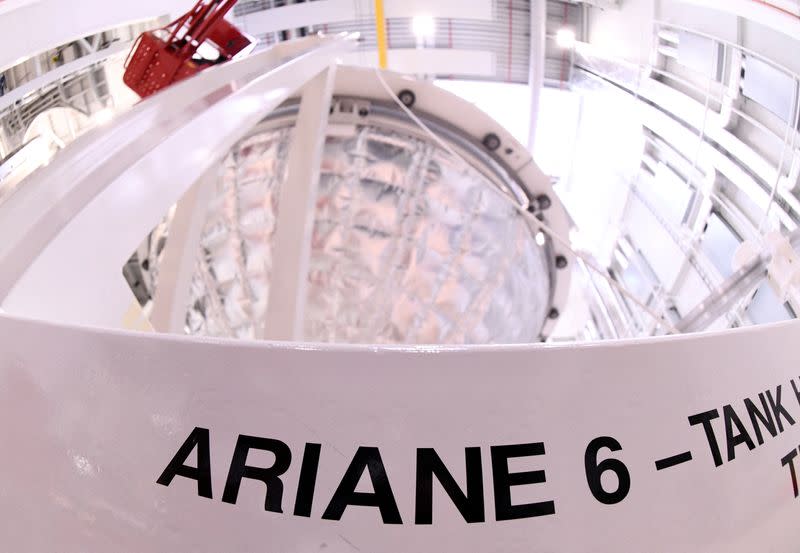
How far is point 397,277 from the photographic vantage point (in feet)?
7.86

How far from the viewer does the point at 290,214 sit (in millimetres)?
1804

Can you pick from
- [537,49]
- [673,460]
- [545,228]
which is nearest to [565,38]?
[537,49]

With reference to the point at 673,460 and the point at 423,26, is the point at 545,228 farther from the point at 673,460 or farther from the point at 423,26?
the point at 423,26

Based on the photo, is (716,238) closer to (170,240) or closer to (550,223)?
(550,223)

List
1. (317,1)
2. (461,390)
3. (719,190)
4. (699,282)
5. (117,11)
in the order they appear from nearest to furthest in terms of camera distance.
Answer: (461,390) → (117,11) → (719,190) → (699,282) → (317,1)

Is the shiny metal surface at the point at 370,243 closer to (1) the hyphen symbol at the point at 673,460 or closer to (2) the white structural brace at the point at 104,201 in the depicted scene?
(2) the white structural brace at the point at 104,201

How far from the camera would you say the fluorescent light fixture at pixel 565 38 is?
9.36ft

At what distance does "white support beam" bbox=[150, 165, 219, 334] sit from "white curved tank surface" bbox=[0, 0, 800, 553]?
0.03 ft

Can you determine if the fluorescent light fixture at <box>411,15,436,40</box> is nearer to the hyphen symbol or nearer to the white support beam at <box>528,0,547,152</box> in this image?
the white support beam at <box>528,0,547,152</box>

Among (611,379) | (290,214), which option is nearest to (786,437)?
(611,379)

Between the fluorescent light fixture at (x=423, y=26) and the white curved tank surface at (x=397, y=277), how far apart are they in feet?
0.13

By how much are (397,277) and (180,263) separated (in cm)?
102

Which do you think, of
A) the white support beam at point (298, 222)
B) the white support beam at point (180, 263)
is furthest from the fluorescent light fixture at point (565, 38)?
the white support beam at point (180, 263)

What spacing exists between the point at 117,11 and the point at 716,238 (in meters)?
2.95
